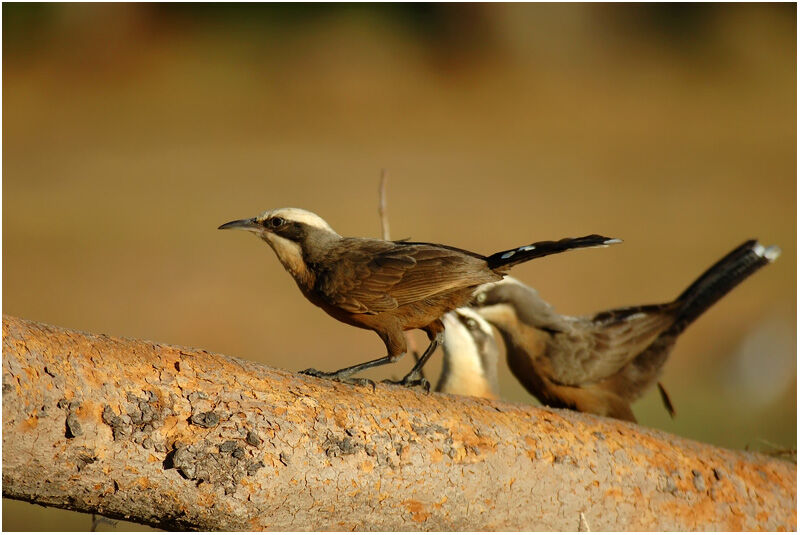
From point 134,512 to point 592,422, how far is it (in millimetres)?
1552

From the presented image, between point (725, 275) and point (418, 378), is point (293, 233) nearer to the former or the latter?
point (418, 378)

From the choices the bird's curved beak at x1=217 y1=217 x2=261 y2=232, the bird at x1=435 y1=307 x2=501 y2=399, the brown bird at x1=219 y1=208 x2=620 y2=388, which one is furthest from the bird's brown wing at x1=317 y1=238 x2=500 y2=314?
the bird at x1=435 y1=307 x2=501 y2=399

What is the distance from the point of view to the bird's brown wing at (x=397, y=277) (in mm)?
3082

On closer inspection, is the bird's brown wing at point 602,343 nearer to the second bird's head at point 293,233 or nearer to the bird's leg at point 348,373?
the bird's leg at point 348,373

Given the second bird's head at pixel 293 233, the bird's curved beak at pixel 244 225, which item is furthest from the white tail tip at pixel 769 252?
the bird's curved beak at pixel 244 225

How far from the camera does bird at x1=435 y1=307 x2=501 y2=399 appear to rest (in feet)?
15.3

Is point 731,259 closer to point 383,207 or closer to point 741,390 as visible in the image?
point 383,207

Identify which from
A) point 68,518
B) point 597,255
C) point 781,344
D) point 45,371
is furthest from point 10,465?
point 597,255

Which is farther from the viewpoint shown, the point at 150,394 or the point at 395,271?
the point at 395,271

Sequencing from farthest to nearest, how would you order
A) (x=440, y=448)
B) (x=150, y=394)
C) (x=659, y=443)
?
1. (x=659, y=443)
2. (x=440, y=448)
3. (x=150, y=394)

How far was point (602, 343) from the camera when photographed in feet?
15.0

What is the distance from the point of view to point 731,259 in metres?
4.50

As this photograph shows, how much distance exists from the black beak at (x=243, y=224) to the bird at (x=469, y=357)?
5.52 ft

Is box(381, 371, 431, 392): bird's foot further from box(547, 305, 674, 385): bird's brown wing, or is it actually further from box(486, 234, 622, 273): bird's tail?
box(547, 305, 674, 385): bird's brown wing
